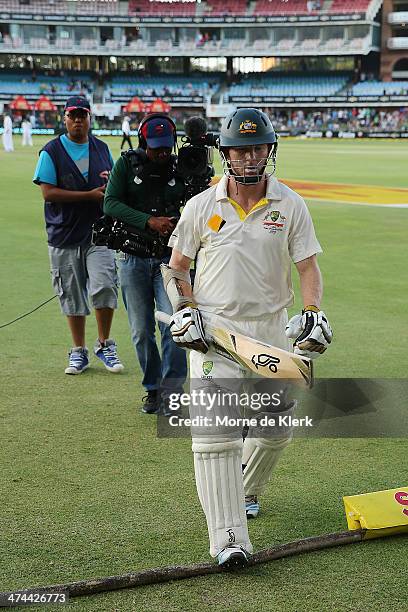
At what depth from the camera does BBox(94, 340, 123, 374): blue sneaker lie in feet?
26.0

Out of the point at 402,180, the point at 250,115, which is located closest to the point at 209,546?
the point at 250,115

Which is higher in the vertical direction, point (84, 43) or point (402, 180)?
point (84, 43)

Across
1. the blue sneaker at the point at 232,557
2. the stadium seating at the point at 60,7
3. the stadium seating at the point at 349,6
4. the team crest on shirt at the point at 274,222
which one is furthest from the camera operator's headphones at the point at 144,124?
the stadium seating at the point at 60,7

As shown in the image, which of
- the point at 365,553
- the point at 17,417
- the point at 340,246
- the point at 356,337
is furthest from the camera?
the point at 340,246

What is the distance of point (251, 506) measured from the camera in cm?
486

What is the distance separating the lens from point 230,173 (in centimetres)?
451

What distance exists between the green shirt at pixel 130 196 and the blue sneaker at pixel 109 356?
166cm

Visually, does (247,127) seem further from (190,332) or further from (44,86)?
(44,86)

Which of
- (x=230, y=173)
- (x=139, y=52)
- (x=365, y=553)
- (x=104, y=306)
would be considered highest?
(x=139, y=52)

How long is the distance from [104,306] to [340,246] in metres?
7.96

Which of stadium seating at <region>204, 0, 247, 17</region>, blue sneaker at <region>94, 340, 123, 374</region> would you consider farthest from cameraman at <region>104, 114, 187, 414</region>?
stadium seating at <region>204, 0, 247, 17</region>

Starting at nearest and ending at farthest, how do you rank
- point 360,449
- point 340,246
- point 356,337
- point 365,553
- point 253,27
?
point 365,553 → point 360,449 → point 356,337 → point 340,246 → point 253,27

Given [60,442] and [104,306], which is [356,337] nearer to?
[104,306]

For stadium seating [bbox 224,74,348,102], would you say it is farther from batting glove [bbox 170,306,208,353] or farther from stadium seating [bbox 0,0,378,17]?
batting glove [bbox 170,306,208,353]
